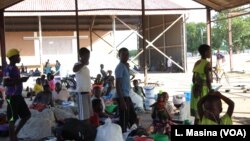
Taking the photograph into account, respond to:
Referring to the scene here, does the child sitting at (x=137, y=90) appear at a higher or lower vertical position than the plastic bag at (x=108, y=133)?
higher

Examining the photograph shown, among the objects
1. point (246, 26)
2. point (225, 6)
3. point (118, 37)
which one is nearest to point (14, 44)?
point (118, 37)

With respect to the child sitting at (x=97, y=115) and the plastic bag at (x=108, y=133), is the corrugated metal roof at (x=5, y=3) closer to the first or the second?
the child sitting at (x=97, y=115)

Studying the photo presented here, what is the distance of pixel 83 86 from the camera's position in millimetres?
5773

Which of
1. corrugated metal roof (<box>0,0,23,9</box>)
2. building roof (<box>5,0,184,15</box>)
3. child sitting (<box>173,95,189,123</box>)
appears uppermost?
building roof (<box>5,0,184,15</box>)

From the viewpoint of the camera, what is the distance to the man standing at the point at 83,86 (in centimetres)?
571

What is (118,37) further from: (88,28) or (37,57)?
(37,57)

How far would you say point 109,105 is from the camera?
972 cm

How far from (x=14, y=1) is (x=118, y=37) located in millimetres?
21780

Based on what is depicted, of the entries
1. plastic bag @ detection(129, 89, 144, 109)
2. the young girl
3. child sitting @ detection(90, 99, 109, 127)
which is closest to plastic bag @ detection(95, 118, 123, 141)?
child sitting @ detection(90, 99, 109, 127)

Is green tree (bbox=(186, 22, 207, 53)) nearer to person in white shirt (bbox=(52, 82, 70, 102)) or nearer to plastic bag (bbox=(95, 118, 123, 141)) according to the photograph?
person in white shirt (bbox=(52, 82, 70, 102))

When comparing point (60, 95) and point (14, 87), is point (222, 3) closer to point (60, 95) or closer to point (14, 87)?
point (60, 95)

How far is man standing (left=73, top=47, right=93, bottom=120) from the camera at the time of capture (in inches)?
225

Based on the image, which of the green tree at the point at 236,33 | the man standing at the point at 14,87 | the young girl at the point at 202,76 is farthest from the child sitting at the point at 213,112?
the green tree at the point at 236,33

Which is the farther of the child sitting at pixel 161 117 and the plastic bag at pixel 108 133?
the child sitting at pixel 161 117
